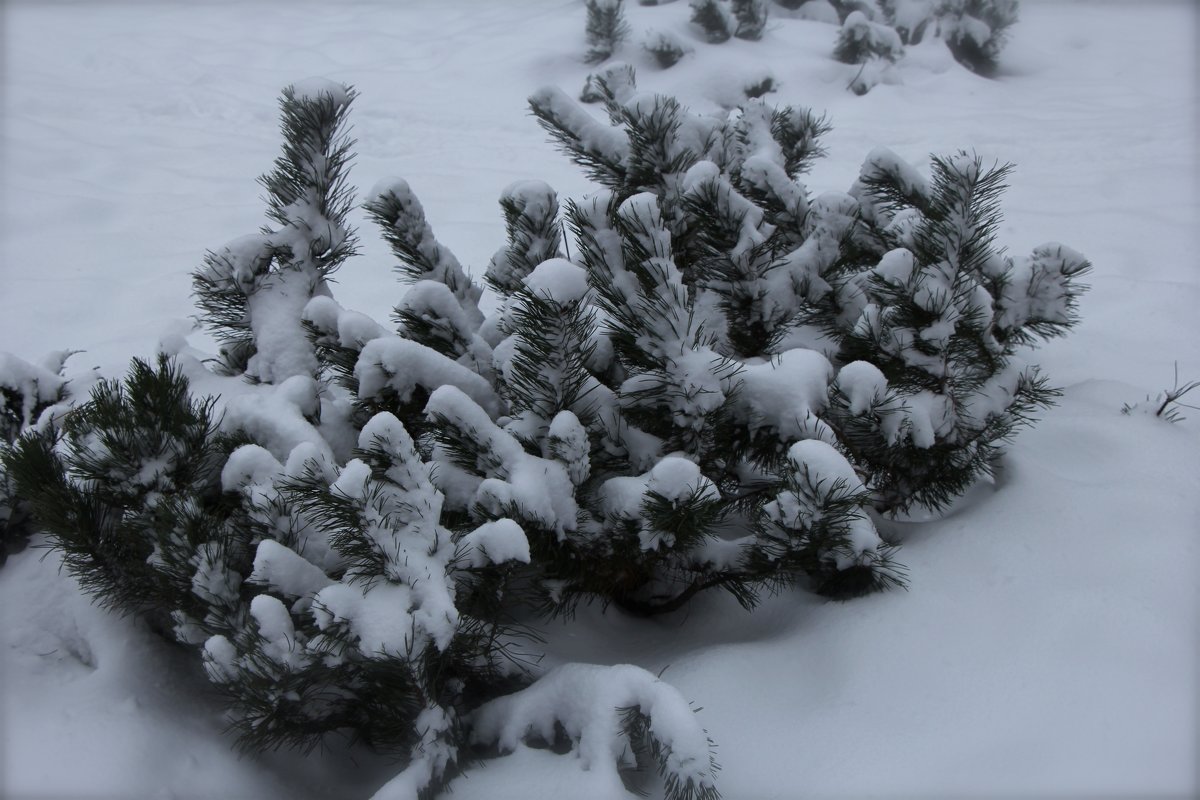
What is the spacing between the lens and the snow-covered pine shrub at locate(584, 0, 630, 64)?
8469 millimetres

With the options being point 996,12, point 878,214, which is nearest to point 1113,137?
point 996,12

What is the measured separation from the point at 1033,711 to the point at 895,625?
0.33 m

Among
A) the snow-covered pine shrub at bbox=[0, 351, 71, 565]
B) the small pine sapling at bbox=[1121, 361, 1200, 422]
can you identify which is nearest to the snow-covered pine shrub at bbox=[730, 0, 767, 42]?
the small pine sapling at bbox=[1121, 361, 1200, 422]

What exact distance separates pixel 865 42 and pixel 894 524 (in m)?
7.44

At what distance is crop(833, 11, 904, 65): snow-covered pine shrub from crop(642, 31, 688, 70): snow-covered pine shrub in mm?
1728

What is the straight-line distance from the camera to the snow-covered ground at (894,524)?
4.95 ft

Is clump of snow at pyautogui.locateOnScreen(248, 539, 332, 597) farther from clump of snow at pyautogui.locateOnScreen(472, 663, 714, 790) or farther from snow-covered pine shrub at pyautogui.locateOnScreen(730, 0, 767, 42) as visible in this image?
snow-covered pine shrub at pyautogui.locateOnScreen(730, 0, 767, 42)

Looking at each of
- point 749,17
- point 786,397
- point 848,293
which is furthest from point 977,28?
point 786,397

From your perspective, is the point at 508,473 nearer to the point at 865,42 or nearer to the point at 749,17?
the point at 865,42

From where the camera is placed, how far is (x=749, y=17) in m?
8.80

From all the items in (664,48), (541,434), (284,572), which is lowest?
(284,572)

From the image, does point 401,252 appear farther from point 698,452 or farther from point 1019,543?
point 1019,543

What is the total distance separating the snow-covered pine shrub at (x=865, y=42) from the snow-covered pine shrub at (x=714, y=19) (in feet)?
A: 4.04

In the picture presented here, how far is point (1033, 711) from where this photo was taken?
149 centimetres
